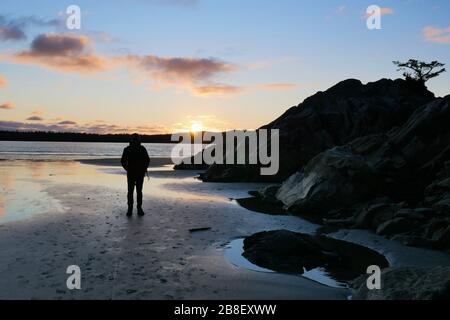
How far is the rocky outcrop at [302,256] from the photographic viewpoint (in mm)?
8867

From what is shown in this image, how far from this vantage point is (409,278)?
22.3ft

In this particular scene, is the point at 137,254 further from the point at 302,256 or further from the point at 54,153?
the point at 54,153

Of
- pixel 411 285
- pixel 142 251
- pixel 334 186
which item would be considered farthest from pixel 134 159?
pixel 411 285

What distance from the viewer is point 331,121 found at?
37.2 m

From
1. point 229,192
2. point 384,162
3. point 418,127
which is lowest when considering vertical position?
point 229,192

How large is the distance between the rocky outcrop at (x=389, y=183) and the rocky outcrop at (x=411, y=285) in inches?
184

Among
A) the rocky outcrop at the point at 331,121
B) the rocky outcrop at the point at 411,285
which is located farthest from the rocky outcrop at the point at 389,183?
the rocky outcrop at the point at 331,121

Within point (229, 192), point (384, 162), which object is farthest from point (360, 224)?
point (229, 192)

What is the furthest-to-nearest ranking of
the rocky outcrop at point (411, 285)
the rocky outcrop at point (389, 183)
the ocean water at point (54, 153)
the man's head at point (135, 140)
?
the ocean water at point (54, 153)
the man's head at point (135, 140)
the rocky outcrop at point (389, 183)
the rocky outcrop at point (411, 285)

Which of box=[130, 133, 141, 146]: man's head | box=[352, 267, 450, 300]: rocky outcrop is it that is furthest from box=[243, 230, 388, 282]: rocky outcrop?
box=[130, 133, 141, 146]: man's head

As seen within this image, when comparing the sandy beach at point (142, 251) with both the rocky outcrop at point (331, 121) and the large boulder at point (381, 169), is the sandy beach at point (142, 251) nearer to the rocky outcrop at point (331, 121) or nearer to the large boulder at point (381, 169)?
the large boulder at point (381, 169)

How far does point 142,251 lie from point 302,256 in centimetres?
365
